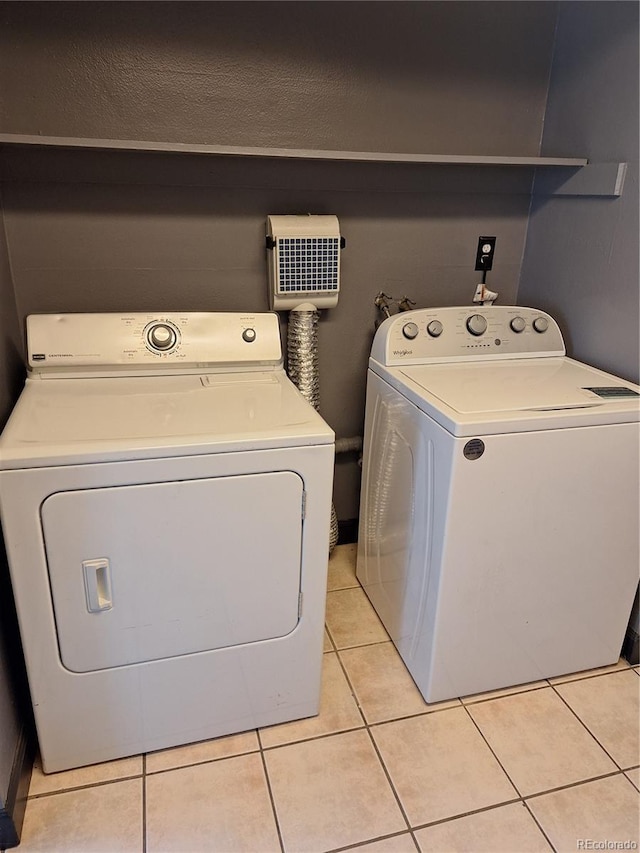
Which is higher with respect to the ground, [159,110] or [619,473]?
[159,110]

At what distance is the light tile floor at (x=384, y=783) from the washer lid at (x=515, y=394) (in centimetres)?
84

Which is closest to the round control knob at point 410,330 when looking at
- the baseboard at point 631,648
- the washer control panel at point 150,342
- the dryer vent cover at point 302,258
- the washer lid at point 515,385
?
the washer lid at point 515,385

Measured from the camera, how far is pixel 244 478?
1270mm

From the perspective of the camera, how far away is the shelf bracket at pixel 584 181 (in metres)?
1.66

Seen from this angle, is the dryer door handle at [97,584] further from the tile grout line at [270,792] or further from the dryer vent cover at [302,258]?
the dryer vent cover at [302,258]

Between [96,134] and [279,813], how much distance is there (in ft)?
6.00

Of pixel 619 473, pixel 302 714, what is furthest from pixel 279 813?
pixel 619 473

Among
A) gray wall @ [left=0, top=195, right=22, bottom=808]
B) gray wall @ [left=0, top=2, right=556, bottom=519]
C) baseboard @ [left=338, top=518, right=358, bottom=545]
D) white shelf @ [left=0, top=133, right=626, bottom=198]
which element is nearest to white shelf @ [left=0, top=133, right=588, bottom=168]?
white shelf @ [left=0, top=133, right=626, bottom=198]

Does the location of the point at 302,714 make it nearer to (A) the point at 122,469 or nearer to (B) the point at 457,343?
(A) the point at 122,469

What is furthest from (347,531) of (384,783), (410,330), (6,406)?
(6,406)

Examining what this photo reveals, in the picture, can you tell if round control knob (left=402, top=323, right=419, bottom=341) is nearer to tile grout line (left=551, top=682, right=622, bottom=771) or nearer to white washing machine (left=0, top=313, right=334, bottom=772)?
white washing machine (left=0, top=313, right=334, bottom=772)

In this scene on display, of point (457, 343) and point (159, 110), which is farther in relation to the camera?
point (457, 343)

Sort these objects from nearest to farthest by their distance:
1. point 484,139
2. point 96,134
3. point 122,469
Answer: point 122,469, point 96,134, point 484,139

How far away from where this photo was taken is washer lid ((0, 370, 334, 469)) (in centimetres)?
117
